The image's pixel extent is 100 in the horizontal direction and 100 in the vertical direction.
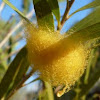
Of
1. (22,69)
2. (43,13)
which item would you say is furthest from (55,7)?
(22,69)

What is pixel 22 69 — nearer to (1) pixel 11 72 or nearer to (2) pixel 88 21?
(1) pixel 11 72

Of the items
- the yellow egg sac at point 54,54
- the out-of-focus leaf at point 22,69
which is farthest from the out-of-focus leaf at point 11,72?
the yellow egg sac at point 54,54

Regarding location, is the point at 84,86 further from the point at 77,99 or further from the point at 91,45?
the point at 91,45

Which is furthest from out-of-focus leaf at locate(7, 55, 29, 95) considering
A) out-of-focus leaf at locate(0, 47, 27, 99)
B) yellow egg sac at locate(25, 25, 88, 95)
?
yellow egg sac at locate(25, 25, 88, 95)

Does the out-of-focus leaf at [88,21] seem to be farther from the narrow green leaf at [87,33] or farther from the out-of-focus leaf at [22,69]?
the out-of-focus leaf at [22,69]

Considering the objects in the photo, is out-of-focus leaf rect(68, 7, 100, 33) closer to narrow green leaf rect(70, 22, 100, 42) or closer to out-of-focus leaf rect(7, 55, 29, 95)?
narrow green leaf rect(70, 22, 100, 42)

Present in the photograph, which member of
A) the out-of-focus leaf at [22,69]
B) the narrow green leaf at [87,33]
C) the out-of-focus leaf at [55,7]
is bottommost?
the out-of-focus leaf at [22,69]
